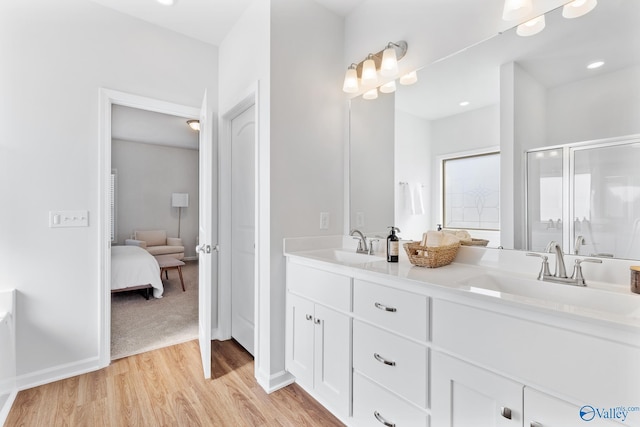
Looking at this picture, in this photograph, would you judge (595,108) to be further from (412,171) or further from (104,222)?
(104,222)

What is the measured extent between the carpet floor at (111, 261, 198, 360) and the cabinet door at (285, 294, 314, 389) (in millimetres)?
1303

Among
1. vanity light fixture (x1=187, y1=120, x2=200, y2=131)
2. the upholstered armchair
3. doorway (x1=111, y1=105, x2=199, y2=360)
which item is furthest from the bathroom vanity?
the upholstered armchair

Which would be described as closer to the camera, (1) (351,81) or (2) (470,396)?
(2) (470,396)

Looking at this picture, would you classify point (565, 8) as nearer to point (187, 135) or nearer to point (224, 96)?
point (224, 96)

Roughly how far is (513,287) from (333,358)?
0.95 m

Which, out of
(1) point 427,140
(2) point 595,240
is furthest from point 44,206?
(2) point 595,240

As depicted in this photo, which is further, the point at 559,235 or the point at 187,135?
the point at 187,135

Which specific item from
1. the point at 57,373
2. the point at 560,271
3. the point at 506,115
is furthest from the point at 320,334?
the point at 57,373

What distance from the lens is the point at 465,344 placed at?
1.05 metres

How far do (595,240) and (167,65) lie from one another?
10.0ft

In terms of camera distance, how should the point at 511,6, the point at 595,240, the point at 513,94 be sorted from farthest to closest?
the point at 513,94 → the point at 511,6 → the point at 595,240

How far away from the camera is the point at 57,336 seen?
207 cm

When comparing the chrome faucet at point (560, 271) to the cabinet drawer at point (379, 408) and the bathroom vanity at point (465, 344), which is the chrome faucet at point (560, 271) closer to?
the bathroom vanity at point (465, 344)

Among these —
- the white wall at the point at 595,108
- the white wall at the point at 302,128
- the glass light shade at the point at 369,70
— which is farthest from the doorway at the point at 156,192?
the white wall at the point at 595,108
